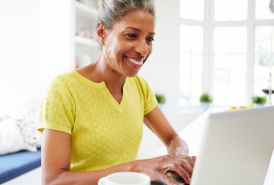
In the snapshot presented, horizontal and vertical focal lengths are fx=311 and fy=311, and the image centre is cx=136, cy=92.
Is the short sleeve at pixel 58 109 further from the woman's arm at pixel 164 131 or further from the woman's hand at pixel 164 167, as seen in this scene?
the woman's arm at pixel 164 131

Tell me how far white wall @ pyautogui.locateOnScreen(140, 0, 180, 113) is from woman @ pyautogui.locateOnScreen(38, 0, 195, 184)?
3.58 meters

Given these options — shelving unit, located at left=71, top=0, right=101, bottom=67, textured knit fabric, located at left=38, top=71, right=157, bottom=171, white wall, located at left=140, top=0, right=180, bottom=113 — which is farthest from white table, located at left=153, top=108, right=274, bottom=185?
white wall, located at left=140, top=0, right=180, bottom=113

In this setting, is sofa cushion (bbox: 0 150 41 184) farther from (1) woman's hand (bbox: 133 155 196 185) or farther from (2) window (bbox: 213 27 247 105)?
(2) window (bbox: 213 27 247 105)

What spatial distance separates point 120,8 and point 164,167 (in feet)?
2.05

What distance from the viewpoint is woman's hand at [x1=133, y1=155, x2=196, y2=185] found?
818 mm

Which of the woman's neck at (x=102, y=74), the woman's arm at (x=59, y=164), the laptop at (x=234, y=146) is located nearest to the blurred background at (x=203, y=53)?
the woman's neck at (x=102, y=74)

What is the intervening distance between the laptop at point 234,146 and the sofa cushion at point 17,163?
198cm

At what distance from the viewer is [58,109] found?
1079mm

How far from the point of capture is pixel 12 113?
3.15 metres

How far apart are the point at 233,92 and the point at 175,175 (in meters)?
4.84

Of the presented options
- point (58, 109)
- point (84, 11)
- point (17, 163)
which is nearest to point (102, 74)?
point (58, 109)

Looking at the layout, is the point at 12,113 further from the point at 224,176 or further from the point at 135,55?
the point at 224,176

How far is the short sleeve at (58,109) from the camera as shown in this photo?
105 cm

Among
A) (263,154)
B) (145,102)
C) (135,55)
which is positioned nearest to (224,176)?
(263,154)
